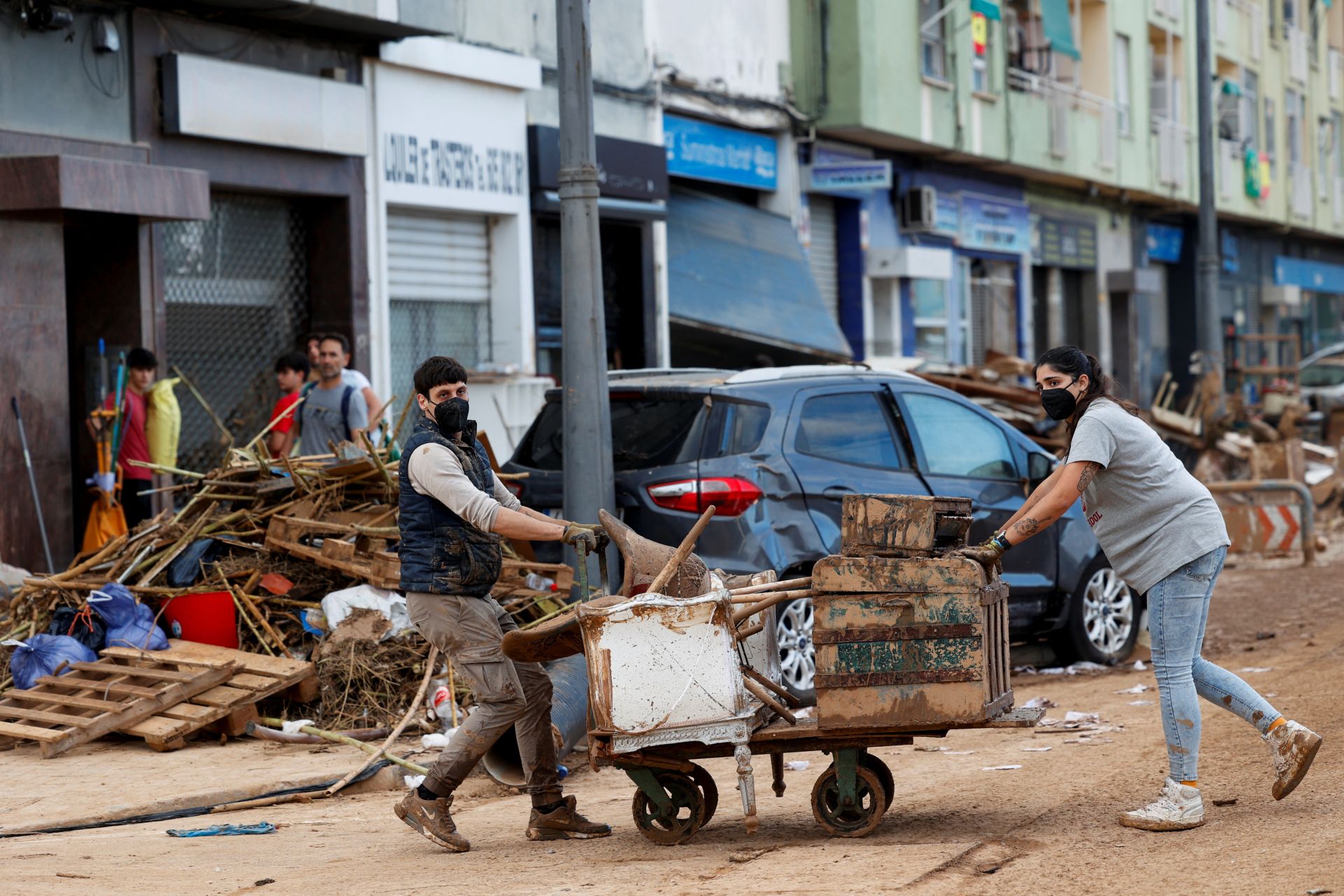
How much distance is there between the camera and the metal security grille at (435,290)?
15.8 m

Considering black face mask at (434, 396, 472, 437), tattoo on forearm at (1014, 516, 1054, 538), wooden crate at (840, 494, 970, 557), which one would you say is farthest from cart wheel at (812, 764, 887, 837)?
black face mask at (434, 396, 472, 437)

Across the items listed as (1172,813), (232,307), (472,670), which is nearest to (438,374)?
(472,670)

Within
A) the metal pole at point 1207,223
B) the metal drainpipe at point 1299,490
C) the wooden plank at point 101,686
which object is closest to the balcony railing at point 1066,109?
the metal pole at point 1207,223

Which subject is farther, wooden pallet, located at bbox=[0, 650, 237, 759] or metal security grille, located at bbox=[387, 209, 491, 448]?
metal security grille, located at bbox=[387, 209, 491, 448]

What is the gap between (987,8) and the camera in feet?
81.3

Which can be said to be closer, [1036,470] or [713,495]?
[713,495]

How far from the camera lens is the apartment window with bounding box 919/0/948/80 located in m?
23.7

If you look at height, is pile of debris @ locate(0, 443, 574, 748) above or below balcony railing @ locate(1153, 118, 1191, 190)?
below

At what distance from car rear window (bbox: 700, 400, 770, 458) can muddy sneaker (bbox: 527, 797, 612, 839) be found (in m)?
2.77

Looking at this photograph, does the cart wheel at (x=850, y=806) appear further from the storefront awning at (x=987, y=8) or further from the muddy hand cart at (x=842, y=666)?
the storefront awning at (x=987, y=8)

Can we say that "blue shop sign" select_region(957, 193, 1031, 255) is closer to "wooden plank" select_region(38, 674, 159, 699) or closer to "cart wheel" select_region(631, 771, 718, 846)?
"wooden plank" select_region(38, 674, 159, 699)

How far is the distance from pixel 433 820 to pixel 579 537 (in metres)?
1.25

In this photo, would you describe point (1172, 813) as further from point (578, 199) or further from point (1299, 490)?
point (1299, 490)

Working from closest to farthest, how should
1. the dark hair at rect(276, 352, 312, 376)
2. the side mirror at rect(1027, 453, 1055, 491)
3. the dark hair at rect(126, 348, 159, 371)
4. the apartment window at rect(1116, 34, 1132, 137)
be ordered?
the side mirror at rect(1027, 453, 1055, 491) → the dark hair at rect(126, 348, 159, 371) → the dark hair at rect(276, 352, 312, 376) → the apartment window at rect(1116, 34, 1132, 137)
